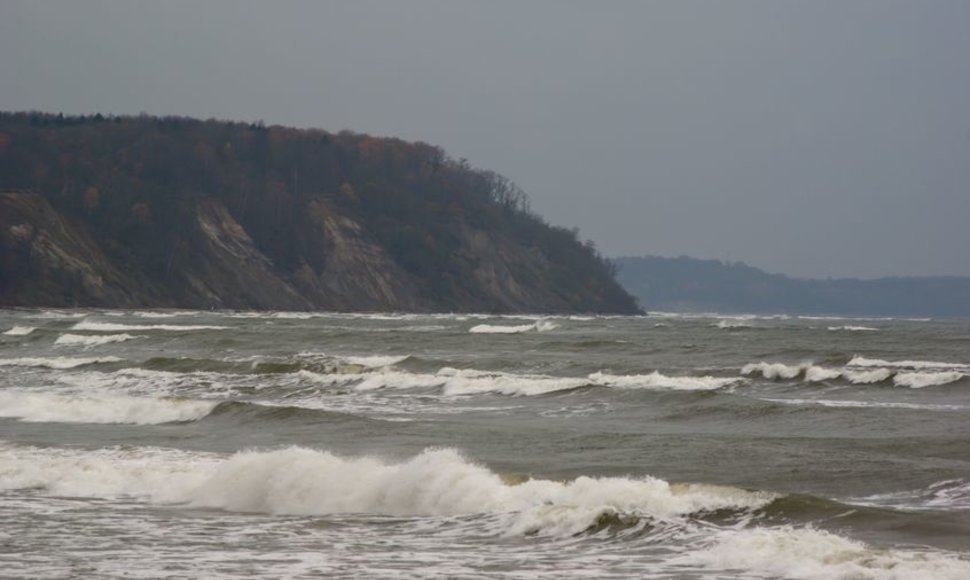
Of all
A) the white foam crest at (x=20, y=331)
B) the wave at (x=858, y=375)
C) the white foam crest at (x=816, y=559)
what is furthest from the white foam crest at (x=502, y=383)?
the white foam crest at (x=20, y=331)

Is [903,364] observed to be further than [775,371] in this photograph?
Yes

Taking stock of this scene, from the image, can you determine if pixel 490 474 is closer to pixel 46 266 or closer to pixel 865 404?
pixel 865 404

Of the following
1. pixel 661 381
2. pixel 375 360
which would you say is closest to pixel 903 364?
pixel 661 381

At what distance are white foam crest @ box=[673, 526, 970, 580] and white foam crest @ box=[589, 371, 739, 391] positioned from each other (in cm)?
1858

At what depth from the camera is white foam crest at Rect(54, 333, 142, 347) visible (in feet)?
169

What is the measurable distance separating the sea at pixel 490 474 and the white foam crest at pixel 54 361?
10.6 feet

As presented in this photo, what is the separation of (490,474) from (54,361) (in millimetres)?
28688

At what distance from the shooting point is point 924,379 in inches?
1252

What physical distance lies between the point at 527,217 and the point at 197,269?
2222 inches

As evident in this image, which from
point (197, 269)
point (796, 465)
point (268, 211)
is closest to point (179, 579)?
point (796, 465)

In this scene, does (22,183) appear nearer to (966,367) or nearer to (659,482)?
(966,367)

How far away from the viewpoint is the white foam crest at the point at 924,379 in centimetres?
3130

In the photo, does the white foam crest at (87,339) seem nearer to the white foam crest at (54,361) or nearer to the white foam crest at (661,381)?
the white foam crest at (54,361)

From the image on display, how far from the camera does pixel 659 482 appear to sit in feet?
46.7
